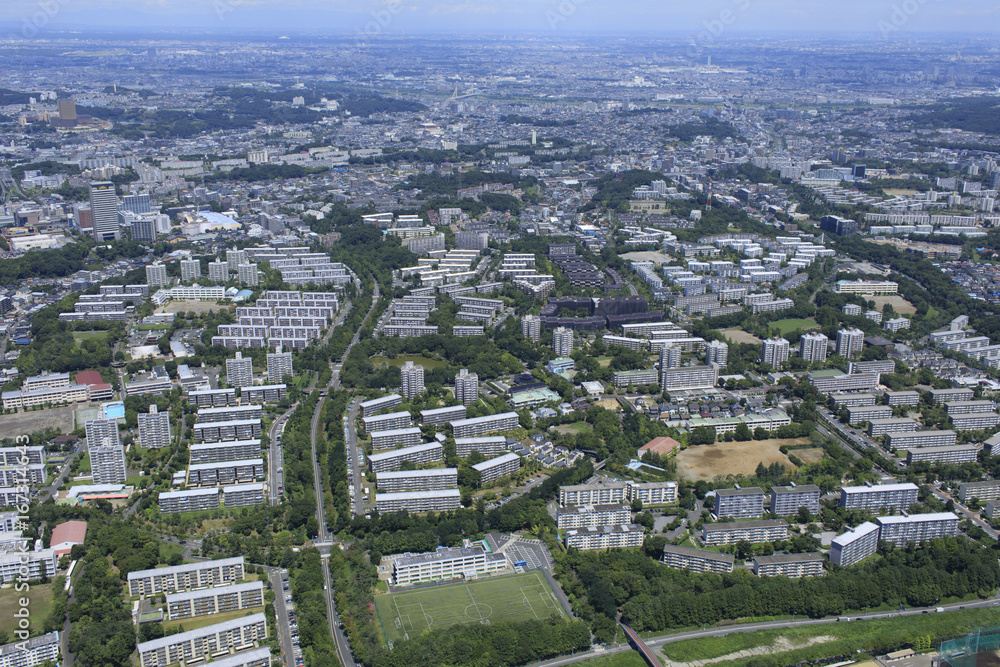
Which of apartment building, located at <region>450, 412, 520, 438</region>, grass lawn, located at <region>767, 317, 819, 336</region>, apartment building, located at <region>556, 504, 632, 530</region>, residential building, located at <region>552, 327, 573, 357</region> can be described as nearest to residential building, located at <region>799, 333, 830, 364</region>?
grass lawn, located at <region>767, 317, 819, 336</region>

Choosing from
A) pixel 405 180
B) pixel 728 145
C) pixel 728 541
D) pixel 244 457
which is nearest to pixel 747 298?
pixel 728 541

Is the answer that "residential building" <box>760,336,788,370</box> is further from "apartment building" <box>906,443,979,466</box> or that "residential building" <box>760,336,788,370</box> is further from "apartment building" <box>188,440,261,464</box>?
"apartment building" <box>188,440,261,464</box>

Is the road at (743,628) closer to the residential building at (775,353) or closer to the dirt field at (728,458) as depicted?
the dirt field at (728,458)

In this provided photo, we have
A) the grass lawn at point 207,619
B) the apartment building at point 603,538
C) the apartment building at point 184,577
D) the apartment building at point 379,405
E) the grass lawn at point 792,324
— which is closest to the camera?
the grass lawn at point 207,619

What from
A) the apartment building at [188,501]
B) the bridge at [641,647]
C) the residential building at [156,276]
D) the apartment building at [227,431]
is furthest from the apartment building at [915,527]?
the residential building at [156,276]

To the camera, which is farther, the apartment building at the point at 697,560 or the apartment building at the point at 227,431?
the apartment building at the point at 227,431

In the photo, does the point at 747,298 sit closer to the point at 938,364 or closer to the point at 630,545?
the point at 938,364
